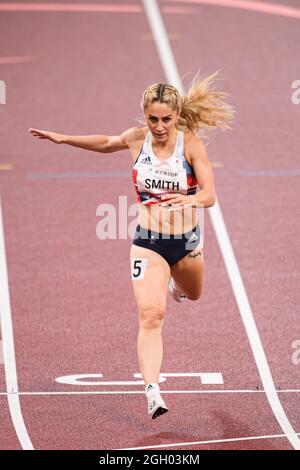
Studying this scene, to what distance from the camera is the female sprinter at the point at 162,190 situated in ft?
23.8

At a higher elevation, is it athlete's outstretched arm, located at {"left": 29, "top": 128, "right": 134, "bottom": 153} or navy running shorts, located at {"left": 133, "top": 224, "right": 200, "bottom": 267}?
athlete's outstretched arm, located at {"left": 29, "top": 128, "right": 134, "bottom": 153}

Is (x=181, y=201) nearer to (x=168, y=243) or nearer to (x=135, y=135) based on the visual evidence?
(x=168, y=243)

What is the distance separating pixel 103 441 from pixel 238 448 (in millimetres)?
832

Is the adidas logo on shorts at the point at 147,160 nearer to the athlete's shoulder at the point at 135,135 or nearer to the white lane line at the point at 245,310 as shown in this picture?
the athlete's shoulder at the point at 135,135

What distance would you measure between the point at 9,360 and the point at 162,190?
2.15 meters

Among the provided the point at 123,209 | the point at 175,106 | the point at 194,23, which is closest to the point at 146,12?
the point at 194,23

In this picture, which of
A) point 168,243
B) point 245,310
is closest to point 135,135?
point 168,243

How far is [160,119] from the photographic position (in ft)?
23.9

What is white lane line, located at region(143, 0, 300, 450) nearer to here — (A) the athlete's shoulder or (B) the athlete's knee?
(B) the athlete's knee

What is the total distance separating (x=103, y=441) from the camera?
24.0 ft

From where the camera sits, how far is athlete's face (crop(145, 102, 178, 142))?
23.7 ft

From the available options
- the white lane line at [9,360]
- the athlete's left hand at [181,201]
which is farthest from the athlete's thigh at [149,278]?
the white lane line at [9,360]

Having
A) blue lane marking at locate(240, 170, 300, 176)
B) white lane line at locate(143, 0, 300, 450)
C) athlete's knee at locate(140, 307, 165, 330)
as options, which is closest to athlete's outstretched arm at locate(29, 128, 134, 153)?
athlete's knee at locate(140, 307, 165, 330)

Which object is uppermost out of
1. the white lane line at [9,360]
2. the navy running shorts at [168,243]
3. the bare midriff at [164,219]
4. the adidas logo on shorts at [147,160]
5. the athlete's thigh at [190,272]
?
the adidas logo on shorts at [147,160]
